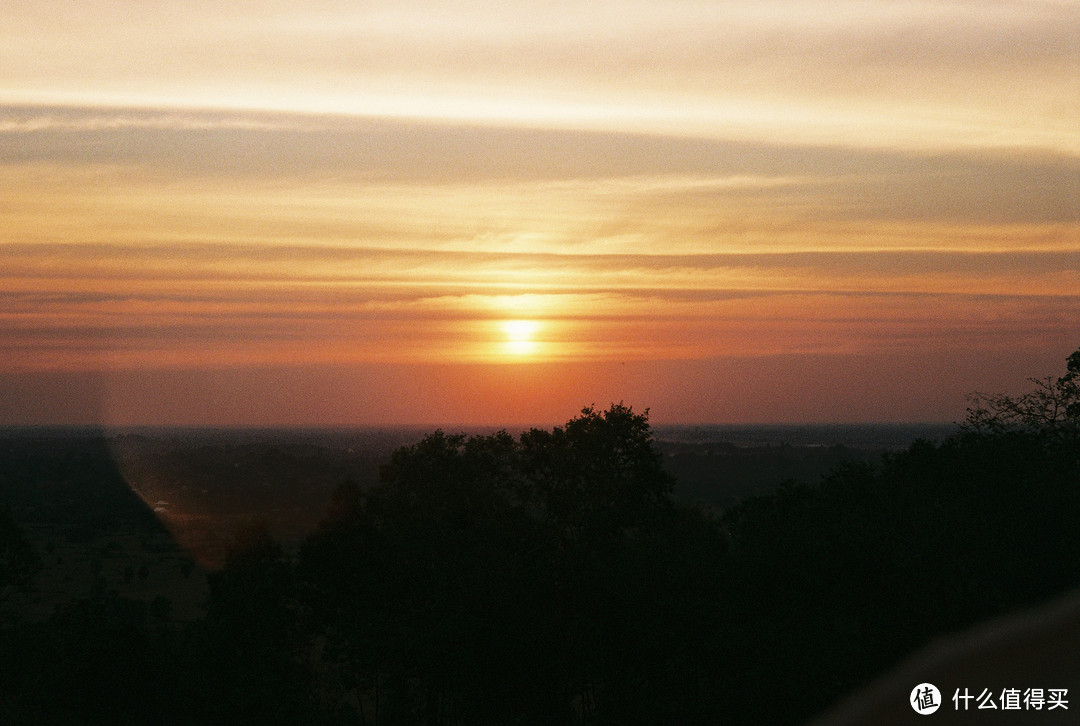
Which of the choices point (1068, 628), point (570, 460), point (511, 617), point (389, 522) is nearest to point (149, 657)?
Answer: point (389, 522)

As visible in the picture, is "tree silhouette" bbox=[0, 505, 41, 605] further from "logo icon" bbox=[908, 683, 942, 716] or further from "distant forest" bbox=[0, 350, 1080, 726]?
"logo icon" bbox=[908, 683, 942, 716]

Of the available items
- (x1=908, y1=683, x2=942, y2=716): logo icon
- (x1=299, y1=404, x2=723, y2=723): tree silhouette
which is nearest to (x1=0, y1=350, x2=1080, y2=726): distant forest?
(x1=299, y1=404, x2=723, y2=723): tree silhouette

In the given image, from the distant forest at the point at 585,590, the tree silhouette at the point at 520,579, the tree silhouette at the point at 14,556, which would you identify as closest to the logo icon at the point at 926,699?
the distant forest at the point at 585,590

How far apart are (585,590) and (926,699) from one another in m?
15.5

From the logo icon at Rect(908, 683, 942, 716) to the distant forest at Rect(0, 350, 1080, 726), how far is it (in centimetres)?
1008

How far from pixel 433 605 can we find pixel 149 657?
838 cm

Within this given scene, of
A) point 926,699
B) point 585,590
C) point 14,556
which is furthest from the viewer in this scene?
point 14,556

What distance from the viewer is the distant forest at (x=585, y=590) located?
20.0 metres

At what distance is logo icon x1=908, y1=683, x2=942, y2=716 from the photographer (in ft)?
27.0

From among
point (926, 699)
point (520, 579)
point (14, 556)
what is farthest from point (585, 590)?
point (14, 556)

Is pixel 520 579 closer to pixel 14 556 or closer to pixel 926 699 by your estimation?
pixel 14 556

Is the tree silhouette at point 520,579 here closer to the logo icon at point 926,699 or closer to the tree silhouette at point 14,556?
the tree silhouette at point 14,556

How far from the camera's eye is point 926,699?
8383mm

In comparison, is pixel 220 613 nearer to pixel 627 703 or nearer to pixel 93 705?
pixel 93 705
